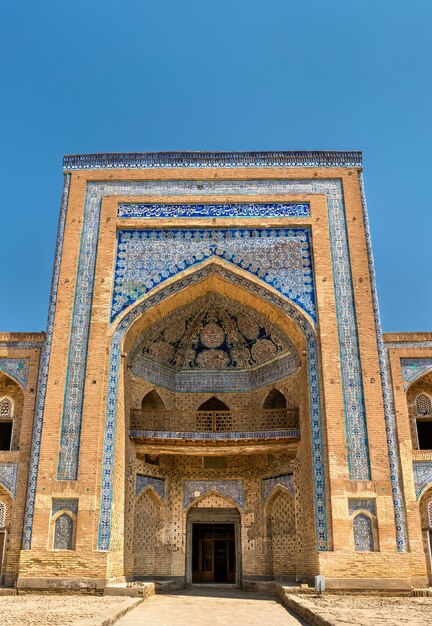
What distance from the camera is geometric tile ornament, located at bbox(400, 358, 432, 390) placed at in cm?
1045

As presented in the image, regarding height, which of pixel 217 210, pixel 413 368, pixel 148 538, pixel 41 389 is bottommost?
pixel 148 538

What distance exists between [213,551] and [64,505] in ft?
12.6

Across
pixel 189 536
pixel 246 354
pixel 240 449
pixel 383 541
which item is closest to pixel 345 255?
pixel 246 354

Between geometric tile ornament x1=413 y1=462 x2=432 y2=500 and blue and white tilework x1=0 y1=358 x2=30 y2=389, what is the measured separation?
6.62 m

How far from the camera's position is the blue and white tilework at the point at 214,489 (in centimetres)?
1174

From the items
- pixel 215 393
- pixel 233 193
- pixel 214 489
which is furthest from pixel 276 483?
pixel 233 193

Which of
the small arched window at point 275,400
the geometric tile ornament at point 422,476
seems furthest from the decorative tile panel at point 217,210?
the geometric tile ornament at point 422,476

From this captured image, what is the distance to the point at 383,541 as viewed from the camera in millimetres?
8938

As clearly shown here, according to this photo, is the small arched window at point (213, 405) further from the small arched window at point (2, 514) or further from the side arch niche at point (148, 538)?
the small arched window at point (2, 514)

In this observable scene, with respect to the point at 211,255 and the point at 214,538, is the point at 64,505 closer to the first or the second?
the point at 214,538

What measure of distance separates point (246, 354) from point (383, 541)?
4.48 metres

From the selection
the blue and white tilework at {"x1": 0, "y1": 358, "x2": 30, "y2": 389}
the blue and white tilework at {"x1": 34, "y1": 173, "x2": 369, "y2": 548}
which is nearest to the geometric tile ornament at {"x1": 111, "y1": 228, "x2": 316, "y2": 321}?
the blue and white tilework at {"x1": 34, "y1": 173, "x2": 369, "y2": 548}

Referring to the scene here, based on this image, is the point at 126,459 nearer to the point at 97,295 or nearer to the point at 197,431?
the point at 197,431

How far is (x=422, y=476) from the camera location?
9961 millimetres
